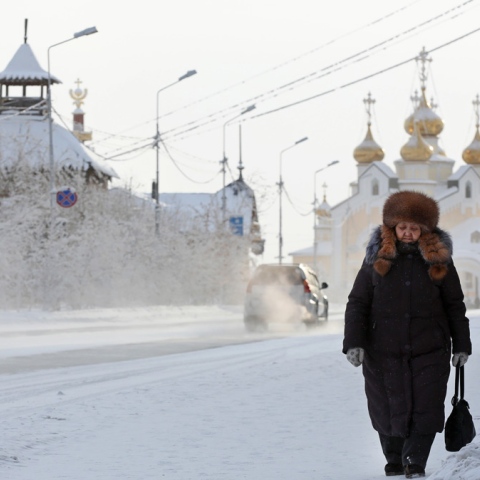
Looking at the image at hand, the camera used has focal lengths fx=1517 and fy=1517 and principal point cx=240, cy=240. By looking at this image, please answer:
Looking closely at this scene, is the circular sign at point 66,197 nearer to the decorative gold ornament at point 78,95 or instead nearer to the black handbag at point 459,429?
the black handbag at point 459,429

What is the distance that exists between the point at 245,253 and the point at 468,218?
58170 mm

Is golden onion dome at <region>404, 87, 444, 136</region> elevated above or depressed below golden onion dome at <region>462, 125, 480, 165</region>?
above

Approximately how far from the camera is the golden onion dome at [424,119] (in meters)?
122

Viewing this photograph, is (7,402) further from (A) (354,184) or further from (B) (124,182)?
(A) (354,184)

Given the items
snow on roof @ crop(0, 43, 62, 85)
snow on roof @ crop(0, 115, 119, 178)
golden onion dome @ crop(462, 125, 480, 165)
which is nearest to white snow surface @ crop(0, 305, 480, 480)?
snow on roof @ crop(0, 115, 119, 178)

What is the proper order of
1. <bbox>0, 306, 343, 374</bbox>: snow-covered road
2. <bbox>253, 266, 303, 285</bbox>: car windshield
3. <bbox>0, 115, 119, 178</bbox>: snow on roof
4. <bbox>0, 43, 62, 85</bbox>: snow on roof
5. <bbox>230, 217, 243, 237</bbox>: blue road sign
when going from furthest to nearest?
<bbox>0, 43, 62, 85</bbox>: snow on roof, <bbox>0, 115, 119, 178</bbox>: snow on roof, <bbox>230, 217, 243, 237</bbox>: blue road sign, <bbox>253, 266, 303, 285</bbox>: car windshield, <bbox>0, 306, 343, 374</bbox>: snow-covered road

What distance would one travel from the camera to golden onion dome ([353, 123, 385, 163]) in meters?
130

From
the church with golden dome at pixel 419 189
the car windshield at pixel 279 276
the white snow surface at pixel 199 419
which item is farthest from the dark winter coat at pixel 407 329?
the church with golden dome at pixel 419 189

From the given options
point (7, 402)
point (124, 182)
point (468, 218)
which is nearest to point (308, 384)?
point (7, 402)

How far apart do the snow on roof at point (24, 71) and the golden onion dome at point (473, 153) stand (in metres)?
56.7

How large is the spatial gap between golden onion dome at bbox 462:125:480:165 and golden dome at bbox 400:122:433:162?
301 inches

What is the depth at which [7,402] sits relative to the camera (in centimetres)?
1386

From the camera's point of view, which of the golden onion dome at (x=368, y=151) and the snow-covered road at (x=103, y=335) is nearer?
the snow-covered road at (x=103, y=335)

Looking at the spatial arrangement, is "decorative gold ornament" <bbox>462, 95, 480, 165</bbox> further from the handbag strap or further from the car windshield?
the handbag strap
